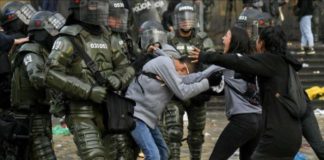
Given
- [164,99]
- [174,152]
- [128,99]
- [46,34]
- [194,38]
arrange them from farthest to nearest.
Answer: [194,38]
[174,152]
[46,34]
[164,99]
[128,99]

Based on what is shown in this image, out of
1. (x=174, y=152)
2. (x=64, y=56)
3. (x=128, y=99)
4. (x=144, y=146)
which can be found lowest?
(x=174, y=152)

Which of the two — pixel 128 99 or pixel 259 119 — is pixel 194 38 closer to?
pixel 259 119

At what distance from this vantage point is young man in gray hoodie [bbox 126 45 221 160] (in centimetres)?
783

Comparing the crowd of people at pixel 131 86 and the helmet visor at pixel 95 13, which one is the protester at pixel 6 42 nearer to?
the crowd of people at pixel 131 86

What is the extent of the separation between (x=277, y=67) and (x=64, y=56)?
179 cm

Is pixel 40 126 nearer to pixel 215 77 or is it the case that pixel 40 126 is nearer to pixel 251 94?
pixel 215 77

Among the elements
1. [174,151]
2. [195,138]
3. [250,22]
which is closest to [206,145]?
[195,138]

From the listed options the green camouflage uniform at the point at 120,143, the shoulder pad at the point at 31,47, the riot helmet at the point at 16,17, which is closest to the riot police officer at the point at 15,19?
the riot helmet at the point at 16,17

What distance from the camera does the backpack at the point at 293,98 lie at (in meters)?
6.84

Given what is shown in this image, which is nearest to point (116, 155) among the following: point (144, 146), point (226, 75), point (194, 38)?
point (144, 146)

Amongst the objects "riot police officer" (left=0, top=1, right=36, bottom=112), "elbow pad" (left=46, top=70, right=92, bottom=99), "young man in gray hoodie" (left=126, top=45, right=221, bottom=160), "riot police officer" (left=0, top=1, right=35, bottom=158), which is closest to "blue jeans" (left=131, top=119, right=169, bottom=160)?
"young man in gray hoodie" (left=126, top=45, right=221, bottom=160)

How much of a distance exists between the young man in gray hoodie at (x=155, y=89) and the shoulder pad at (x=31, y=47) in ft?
3.58

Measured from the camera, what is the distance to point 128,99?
7473mm

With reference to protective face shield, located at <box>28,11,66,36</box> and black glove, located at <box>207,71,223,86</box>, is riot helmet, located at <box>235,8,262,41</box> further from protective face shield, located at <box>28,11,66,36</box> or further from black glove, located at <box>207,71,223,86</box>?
protective face shield, located at <box>28,11,66,36</box>
